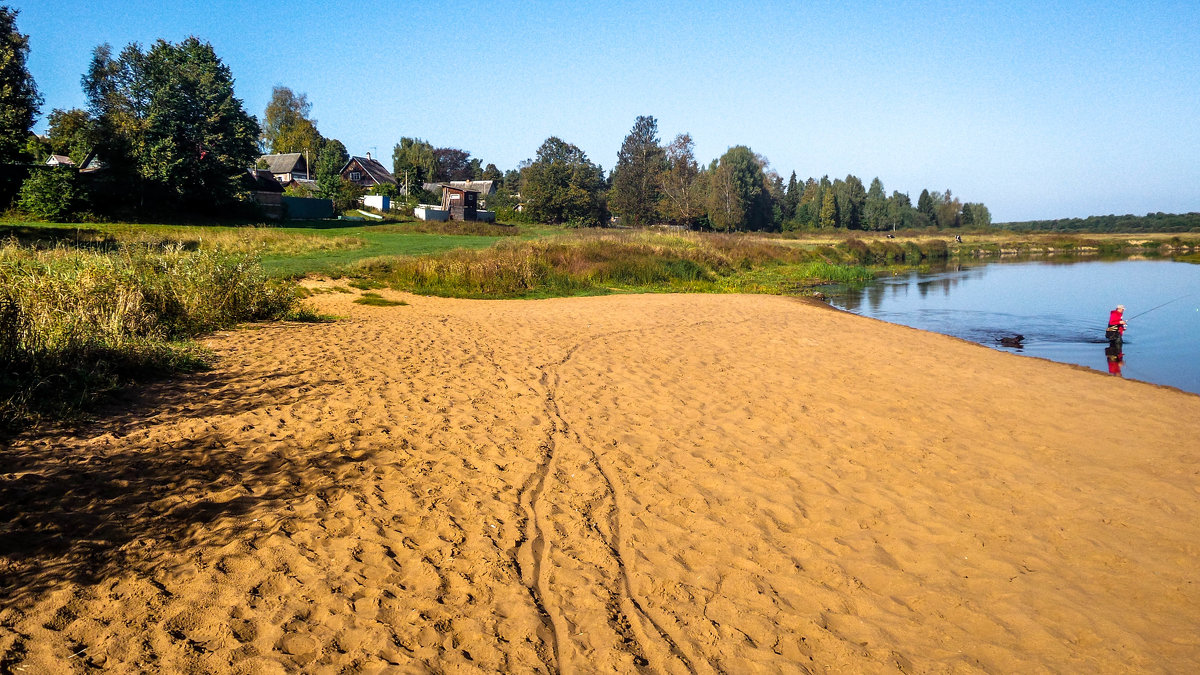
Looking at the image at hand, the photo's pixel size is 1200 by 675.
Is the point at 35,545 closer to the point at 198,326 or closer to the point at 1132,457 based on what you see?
the point at 198,326

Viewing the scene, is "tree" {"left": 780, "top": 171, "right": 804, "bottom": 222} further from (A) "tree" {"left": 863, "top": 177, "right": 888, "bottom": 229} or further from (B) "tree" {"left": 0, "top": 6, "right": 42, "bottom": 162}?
(B) "tree" {"left": 0, "top": 6, "right": 42, "bottom": 162}

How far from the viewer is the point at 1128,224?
416 feet

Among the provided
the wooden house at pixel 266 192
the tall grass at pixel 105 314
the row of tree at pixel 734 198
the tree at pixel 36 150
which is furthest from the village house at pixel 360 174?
the tall grass at pixel 105 314

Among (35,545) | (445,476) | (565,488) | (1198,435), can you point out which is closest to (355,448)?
(445,476)

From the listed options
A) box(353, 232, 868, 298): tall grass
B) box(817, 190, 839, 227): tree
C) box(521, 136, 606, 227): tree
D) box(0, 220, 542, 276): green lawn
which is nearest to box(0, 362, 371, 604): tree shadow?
box(0, 220, 542, 276): green lawn

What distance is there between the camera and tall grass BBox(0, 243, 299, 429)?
631 centimetres

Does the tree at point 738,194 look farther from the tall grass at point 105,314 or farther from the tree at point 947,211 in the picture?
the tall grass at point 105,314

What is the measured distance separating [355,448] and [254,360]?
3.55 m

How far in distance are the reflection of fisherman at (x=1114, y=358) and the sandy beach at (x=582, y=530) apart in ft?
18.8

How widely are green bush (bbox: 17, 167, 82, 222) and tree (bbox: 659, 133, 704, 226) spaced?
5240 centimetres

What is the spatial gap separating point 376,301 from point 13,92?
1028 inches

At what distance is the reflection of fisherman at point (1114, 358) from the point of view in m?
14.3

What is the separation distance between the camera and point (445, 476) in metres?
5.86

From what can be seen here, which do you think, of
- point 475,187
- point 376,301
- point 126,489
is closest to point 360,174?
point 475,187
